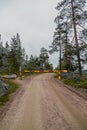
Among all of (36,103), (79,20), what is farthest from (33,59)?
(36,103)

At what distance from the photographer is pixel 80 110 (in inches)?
472

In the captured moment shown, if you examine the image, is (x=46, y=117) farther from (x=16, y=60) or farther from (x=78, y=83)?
(x=16, y=60)

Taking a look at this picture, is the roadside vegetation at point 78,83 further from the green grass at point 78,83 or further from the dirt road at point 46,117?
the dirt road at point 46,117

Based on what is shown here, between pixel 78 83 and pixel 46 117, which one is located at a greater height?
pixel 78 83

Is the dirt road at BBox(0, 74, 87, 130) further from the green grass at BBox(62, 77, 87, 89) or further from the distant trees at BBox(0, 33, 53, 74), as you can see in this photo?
the distant trees at BBox(0, 33, 53, 74)

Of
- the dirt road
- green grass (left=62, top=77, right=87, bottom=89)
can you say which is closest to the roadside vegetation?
green grass (left=62, top=77, right=87, bottom=89)

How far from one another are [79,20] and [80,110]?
66.5 ft

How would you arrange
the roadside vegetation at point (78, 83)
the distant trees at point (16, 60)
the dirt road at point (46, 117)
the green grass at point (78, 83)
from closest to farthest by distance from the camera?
the dirt road at point (46, 117) < the roadside vegetation at point (78, 83) < the green grass at point (78, 83) < the distant trees at point (16, 60)

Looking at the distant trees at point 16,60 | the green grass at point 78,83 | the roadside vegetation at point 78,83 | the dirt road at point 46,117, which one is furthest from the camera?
the distant trees at point 16,60

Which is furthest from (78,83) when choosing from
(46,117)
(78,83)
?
(46,117)

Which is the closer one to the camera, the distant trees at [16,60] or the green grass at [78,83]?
the green grass at [78,83]

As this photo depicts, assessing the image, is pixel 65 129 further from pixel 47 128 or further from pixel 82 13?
pixel 82 13

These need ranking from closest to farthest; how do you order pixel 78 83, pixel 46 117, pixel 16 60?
pixel 46 117 < pixel 78 83 < pixel 16 60

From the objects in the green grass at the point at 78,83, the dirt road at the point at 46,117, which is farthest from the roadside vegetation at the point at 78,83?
the dirt road at the point at 46,117
